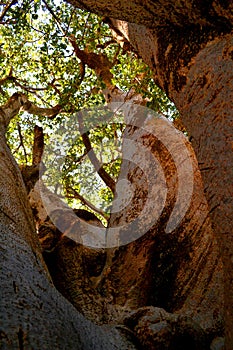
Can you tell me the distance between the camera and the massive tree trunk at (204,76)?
Result: 1474 millimetres

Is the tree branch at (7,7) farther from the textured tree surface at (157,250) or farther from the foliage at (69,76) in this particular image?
the textured tree surface at (157,250)

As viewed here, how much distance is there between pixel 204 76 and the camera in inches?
72.8

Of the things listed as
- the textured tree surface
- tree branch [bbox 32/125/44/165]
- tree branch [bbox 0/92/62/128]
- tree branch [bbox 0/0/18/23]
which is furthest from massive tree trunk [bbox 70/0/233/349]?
tree branch [bbox 0/0/18/23]

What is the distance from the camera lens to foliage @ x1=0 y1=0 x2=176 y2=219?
20.8ft

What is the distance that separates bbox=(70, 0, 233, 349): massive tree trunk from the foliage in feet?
10.7

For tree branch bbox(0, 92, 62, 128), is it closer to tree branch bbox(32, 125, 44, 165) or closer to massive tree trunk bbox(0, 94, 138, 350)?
tree branch bbox(32, 125, 44, 165)

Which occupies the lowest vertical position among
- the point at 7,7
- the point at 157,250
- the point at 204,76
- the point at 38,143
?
the point at 157,250

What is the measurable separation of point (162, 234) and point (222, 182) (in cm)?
185

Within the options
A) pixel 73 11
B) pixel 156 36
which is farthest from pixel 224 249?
pixel 73 11

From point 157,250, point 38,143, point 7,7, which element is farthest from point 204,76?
point 7,7

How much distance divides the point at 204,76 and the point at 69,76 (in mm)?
6051

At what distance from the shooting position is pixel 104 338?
5.47ft

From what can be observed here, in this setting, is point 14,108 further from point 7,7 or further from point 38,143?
point 7,7

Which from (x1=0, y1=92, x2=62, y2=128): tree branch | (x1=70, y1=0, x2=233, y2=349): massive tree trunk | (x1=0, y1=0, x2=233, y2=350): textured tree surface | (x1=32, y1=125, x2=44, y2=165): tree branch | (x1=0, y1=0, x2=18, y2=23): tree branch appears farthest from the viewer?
(x1=0, y1=0, x2=18, y2=23): tree branch
